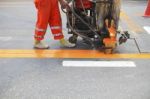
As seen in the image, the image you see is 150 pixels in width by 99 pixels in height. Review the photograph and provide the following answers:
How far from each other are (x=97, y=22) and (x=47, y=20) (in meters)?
0.83

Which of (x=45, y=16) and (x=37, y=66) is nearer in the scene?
(x=37, y=66)

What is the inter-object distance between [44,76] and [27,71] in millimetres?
331

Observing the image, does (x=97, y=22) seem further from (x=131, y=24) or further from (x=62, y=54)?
(x=131, y=24)

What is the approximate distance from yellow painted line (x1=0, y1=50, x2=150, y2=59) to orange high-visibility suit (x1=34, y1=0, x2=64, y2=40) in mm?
294

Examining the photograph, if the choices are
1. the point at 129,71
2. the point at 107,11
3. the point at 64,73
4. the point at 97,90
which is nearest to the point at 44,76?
the point at 64,73

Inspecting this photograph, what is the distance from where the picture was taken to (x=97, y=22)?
230 inches

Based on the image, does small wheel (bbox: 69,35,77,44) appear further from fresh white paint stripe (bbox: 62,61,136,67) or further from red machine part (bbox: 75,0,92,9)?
fresh white paint stripe (bbox: 62,61,136,67)

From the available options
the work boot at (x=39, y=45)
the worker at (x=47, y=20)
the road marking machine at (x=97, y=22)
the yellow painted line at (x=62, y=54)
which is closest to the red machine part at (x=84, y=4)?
the road marking machine at (x=97, y=22)

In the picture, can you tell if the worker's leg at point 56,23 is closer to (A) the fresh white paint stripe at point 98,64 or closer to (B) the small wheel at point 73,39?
(B) the small wheel at point 73,39

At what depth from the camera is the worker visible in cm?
572

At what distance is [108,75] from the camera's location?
192 inches

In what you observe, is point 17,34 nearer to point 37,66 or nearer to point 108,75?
point 37,66

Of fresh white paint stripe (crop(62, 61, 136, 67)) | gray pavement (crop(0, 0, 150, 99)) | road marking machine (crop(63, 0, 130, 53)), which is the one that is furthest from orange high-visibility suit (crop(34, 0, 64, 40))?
fresh white paint stripe (crop(62, 61, 136, 67))

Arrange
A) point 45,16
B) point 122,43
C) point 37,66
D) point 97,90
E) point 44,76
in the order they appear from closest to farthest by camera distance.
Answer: point 97,90
point 44,76
point 37,66
point 45,16
point 122,43
